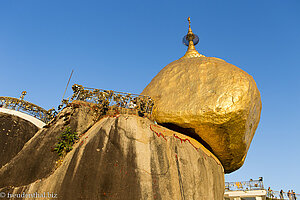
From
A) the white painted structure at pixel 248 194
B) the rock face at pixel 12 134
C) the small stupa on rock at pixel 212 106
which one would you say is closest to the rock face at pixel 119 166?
the small stupa on rock at pixel 212 106

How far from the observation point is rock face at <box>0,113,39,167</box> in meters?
11.4

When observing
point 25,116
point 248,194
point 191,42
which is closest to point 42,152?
point 25,116

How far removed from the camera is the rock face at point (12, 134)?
37.5 feet

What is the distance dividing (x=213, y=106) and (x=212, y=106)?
0.14 feet

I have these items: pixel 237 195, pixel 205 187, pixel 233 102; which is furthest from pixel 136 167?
pixel 237 195

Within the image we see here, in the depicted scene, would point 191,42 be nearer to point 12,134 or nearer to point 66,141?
point 66,141

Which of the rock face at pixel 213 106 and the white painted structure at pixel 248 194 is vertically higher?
the rock face at pixel 213 106

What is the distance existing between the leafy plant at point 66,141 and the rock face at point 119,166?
0.72ft

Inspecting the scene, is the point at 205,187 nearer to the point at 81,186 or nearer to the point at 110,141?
the point at 110,141

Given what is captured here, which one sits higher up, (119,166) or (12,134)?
(12,134)

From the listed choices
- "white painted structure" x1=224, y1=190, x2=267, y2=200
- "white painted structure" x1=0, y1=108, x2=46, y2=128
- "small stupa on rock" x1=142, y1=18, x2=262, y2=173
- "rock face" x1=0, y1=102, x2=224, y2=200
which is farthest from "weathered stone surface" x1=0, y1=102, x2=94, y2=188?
"white painted structure" x1=224, y1=190, x2=267, y2=200

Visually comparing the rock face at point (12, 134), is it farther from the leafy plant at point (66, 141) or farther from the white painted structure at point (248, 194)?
the white painted structure at point (248, 194)

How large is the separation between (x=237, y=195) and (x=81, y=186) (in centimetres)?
1722

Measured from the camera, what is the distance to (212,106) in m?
9.49
